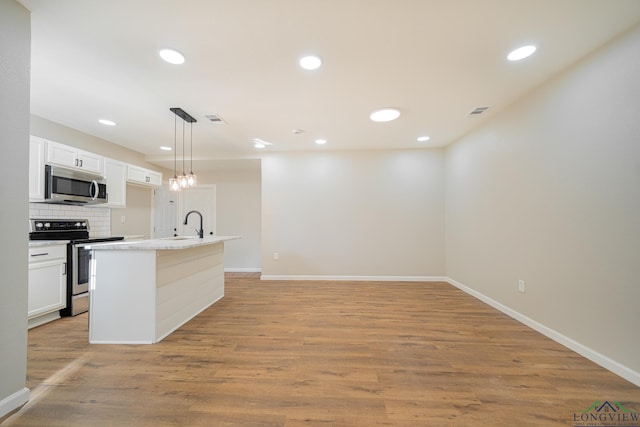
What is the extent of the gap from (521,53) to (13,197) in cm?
368

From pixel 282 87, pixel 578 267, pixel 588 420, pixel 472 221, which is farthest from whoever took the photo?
pixel 472 221

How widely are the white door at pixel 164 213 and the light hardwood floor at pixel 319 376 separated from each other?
268 cm

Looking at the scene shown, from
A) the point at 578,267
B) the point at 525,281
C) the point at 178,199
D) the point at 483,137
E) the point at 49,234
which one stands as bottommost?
the point at 525,281

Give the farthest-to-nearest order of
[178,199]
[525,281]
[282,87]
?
[178,199]
[525,281]
[282,87]

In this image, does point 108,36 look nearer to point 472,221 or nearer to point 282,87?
point 282,87

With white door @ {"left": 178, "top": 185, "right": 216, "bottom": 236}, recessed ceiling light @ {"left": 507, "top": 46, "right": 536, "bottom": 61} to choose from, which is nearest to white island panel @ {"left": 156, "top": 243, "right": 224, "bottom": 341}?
white door @ {"left": 178, "top": 185, "right": 216, "bottom": 236}

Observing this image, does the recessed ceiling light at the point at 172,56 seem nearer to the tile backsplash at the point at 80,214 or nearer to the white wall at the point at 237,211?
the tile backsplash at the point at 80,214

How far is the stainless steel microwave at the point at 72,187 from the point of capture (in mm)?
2990

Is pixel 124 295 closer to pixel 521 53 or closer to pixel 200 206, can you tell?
pixel 200 206

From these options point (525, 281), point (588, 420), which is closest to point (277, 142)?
point (525, 281)

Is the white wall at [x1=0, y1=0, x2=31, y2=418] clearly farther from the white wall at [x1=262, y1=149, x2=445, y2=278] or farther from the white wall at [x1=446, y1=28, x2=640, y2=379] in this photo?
the white wall at [x1=446, y1=28, x2=640, y2=379]

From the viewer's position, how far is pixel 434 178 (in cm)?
470

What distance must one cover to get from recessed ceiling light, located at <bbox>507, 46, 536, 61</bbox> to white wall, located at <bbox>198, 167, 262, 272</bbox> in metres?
4.90

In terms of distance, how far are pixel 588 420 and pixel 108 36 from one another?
3.96 meters
